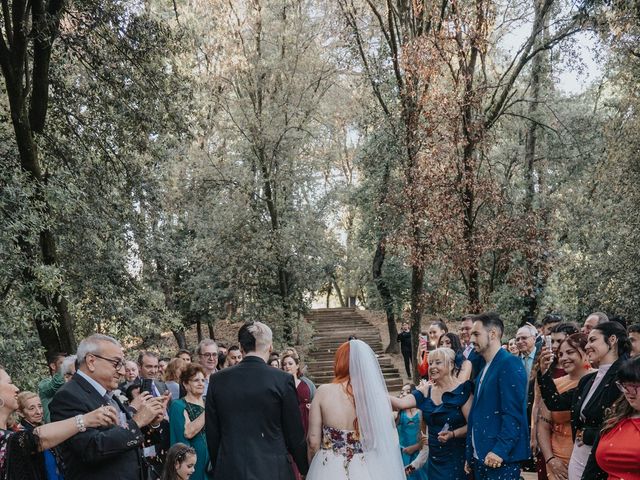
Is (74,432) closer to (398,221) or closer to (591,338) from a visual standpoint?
(591,338)

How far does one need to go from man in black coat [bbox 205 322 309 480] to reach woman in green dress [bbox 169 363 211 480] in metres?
1.13

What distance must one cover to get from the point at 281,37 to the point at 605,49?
1235 cm

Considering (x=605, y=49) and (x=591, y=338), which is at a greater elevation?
(x=605, y=49)

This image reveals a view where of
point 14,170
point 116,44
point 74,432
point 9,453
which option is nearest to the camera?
point 74,432

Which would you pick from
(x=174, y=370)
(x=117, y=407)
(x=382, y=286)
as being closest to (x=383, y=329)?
(x=382, y=286)

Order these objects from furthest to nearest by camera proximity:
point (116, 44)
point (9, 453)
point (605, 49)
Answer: point (605, 49)
point (116, 44)
point (9, 453)

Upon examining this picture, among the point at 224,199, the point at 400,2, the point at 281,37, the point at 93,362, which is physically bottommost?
the point at 93,362

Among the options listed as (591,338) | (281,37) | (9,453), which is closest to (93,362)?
(9,453)

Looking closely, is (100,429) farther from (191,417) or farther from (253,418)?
(191,417)

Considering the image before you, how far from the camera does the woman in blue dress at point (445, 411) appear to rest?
5.59 meters

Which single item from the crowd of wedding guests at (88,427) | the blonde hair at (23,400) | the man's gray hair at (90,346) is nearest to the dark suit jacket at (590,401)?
the crowd of wedding guests at (88,427)

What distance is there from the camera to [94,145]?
12.3 metres

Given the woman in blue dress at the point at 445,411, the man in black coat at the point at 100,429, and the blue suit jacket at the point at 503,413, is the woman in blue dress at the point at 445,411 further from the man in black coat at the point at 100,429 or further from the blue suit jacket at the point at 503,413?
the man in black coat at the point at 100,429

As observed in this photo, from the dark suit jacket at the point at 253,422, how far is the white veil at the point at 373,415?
54cm
